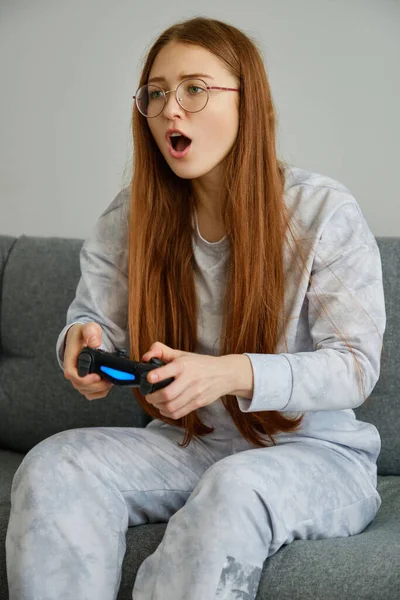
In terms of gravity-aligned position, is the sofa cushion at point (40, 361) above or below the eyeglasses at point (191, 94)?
below

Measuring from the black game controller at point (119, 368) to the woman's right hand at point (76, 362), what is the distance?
0.02 metres

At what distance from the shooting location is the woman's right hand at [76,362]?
1.41 m

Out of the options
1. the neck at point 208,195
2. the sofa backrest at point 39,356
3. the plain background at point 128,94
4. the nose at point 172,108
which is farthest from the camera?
the plain background at point 128,94

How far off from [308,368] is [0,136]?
1.54 meters

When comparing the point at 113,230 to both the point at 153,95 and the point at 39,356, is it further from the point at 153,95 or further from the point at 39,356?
the point at 39,356

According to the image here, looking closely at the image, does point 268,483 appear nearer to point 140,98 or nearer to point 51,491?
point 51,491

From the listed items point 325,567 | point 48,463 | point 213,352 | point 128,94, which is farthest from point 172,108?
point 128,94

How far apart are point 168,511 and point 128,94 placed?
4.21 feet

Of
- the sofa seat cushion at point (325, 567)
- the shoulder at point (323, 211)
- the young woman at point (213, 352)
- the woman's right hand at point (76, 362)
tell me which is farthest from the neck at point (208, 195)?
the sofa seat cushion at point (325, 567)

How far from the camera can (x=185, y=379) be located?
126 centimetres

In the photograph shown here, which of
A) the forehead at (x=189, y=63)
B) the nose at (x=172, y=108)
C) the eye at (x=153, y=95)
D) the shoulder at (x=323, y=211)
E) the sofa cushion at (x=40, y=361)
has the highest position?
the forehead at (x=189, y=63)

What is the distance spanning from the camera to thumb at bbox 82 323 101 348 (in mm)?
1433

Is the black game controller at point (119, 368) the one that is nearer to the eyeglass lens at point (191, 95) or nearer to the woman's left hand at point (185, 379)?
the woman's left hand at point (185, 379)

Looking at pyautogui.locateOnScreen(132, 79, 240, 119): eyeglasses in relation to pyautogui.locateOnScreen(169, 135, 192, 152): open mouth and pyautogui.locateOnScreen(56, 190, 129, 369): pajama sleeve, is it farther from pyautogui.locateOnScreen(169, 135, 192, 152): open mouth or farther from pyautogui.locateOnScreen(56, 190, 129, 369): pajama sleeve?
pyautogui.locateOnScreen(56, 190, 129, 369): pajama sleeve
